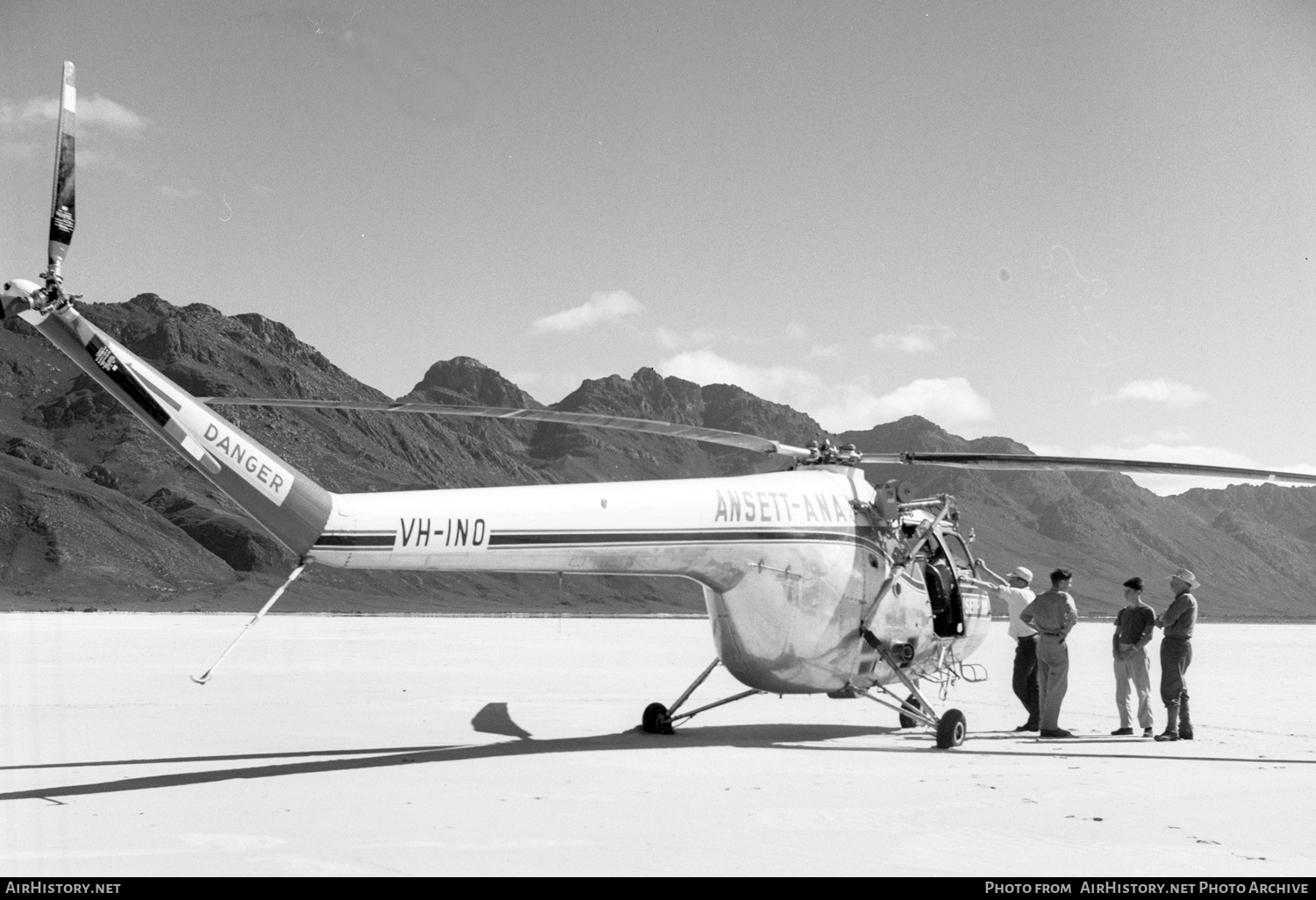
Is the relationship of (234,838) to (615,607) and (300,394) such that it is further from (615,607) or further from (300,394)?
(300,394)

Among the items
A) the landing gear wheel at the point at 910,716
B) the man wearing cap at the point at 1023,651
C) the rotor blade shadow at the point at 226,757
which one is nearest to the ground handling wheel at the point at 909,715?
the landing gear wheel at the point at 910,716

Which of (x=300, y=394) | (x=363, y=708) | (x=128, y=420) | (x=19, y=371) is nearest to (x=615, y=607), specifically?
(x=300, y=394)


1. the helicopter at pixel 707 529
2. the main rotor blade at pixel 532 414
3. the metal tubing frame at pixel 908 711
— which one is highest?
the main rotor blade at pixel 532 414

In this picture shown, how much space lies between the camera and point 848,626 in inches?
540

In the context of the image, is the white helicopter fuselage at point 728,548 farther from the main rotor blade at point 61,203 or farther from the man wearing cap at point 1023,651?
the main rotor blade at point 61,203

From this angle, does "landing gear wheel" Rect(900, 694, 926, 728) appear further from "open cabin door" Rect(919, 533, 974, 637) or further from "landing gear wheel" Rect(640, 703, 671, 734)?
"landing gear wheel" Rect(640, 703, 671, 734)

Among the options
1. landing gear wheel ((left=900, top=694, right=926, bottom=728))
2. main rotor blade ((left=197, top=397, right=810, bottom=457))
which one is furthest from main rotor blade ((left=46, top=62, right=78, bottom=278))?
landing gear wheel ((left=900, top=694, right=926, bottom=728))

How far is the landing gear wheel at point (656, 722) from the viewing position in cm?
1427

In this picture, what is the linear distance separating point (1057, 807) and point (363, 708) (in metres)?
11.0

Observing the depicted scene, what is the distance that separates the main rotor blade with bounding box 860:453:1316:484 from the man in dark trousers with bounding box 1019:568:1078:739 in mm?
1690

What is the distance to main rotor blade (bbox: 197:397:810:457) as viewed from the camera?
1093 cm

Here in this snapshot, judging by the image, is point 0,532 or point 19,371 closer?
point 0,532

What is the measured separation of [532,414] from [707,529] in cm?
239

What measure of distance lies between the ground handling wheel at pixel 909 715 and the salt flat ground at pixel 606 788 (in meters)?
0.17
